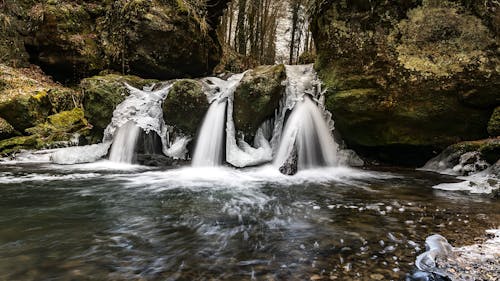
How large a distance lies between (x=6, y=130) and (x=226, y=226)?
10.2 meters

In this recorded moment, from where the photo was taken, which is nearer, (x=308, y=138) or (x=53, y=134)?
(x=308, y=138)

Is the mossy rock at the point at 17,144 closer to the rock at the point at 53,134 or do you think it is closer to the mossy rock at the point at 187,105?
the rock at the point at 53,134

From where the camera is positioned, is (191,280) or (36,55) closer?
(191,280)

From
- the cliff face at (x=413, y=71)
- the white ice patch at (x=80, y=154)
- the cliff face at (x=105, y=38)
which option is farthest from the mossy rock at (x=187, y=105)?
the cliff face at (x=105, y=38)

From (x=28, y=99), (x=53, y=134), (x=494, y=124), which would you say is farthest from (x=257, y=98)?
(x=28, y=99)

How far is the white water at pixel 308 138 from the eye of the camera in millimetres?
9047

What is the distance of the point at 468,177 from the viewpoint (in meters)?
7.09

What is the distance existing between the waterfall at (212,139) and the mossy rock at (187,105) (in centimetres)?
27

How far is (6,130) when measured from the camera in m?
10.8

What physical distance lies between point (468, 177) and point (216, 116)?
258 inches

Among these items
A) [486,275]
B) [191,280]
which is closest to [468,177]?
[486,275]

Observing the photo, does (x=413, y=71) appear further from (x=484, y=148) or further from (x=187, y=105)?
(x=187, y=105)

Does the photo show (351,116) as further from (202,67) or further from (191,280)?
(202,67)

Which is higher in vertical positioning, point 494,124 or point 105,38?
point 105,38
